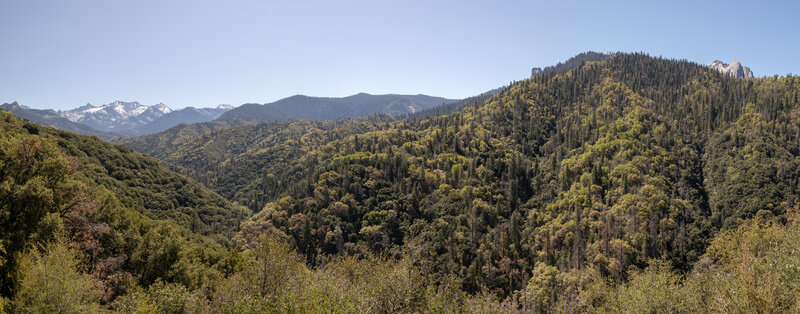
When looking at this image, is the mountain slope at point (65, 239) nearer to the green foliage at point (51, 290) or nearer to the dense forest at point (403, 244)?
the green foliage at point (51, 290)

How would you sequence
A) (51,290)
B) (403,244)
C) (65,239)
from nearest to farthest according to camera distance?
(51,290)
(65,239)
(403,244)

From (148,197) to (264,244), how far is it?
463 feet

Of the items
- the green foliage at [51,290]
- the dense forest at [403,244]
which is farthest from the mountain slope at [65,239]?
the dense forest at [403,244]

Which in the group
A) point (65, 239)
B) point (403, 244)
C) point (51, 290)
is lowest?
point (403, 244)

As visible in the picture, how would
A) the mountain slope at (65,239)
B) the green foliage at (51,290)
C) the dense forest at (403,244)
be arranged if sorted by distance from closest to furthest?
the green foliage at (51,290) < the mountain slope at (65,239) < the dense forest at (403,244)

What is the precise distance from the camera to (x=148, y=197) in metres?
151

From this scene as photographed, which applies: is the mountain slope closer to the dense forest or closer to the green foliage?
the green foliage

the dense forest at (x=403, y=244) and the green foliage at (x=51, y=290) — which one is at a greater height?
the green foliage at (x=51, y=290)

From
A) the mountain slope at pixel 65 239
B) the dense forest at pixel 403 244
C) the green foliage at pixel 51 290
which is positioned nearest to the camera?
the green foliage at pixel 51 290

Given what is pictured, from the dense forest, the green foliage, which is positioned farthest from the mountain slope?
the dense forest

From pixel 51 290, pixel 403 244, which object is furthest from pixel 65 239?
pixel 403 244

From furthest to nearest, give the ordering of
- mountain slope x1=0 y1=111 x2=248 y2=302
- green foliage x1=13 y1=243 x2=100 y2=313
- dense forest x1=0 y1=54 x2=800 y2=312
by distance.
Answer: dense forest x1=0 y1=54 x2=800 y2=312 < mountain slope x1=0 y1=111 x2=248 y2=302 < green foliage x1=13 y1=243 x2=100 y2=313

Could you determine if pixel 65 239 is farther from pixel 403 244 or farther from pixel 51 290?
pixel 403 244

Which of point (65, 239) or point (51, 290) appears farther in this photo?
point (65, 239)
